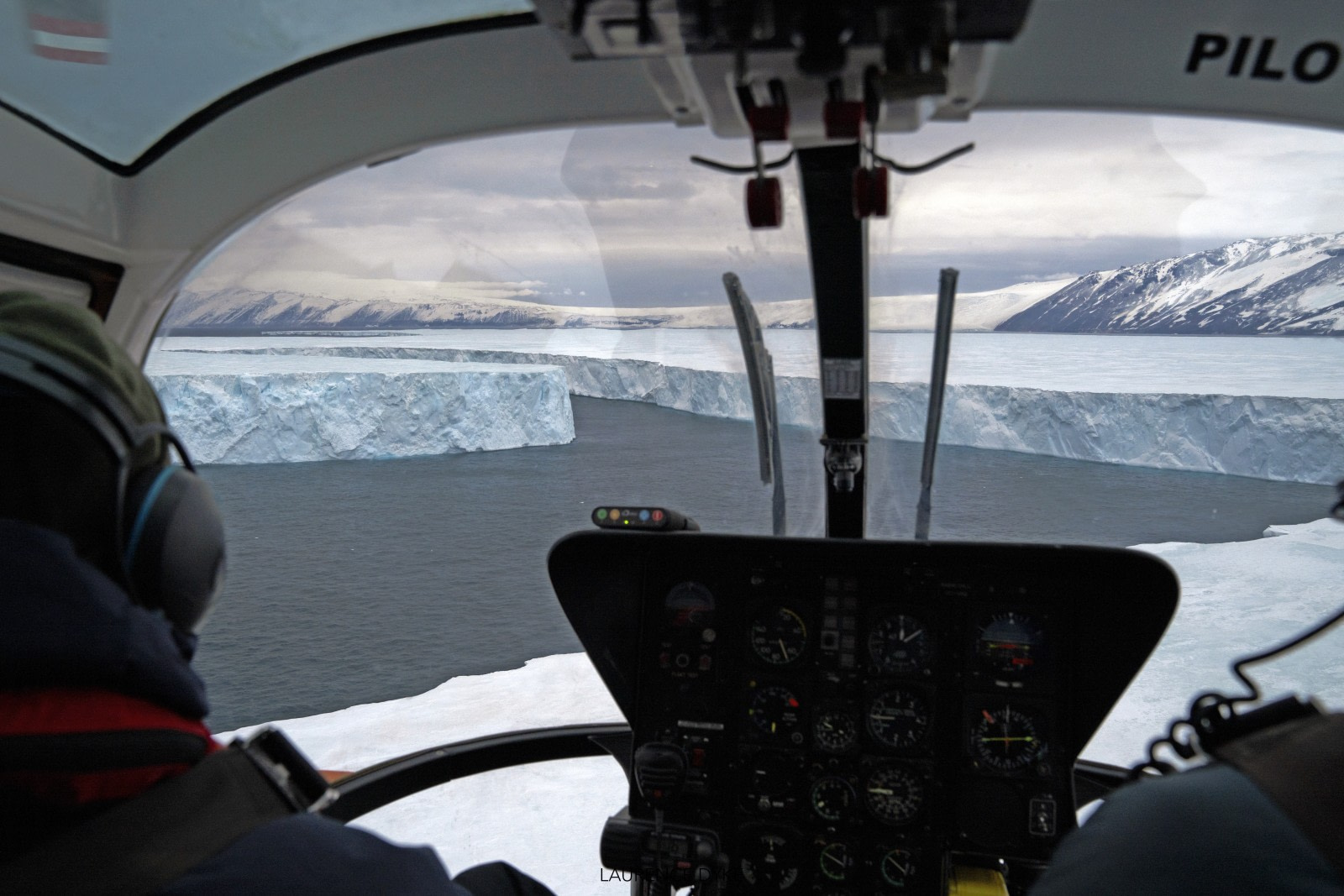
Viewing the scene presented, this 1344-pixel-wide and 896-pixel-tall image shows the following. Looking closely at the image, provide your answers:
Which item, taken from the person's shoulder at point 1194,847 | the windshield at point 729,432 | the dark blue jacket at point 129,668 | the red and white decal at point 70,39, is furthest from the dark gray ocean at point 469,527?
the person's shoulder at point 1194,847

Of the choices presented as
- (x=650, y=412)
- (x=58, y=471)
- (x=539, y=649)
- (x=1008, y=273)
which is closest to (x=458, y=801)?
(x=1008, y=273)

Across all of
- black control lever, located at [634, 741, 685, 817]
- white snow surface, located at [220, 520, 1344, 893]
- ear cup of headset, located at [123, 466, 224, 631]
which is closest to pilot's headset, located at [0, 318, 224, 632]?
ear cup of headset, located at [123, 466, 224, 631]

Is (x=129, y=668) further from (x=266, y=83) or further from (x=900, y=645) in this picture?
(x=900, y=645)

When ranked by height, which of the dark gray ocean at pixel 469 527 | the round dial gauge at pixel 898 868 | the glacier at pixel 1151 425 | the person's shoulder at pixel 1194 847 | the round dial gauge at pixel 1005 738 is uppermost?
the person's shoulder at pixel 1194 847

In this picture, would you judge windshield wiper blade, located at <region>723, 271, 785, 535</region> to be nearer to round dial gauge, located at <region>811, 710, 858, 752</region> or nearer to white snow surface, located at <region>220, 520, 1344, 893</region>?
round dial gauge, located at <region>811, 710, 858, 752</region>

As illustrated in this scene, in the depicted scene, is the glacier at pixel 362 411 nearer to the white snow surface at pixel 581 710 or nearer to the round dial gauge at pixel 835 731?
the white snow surface at pixel 581 710
